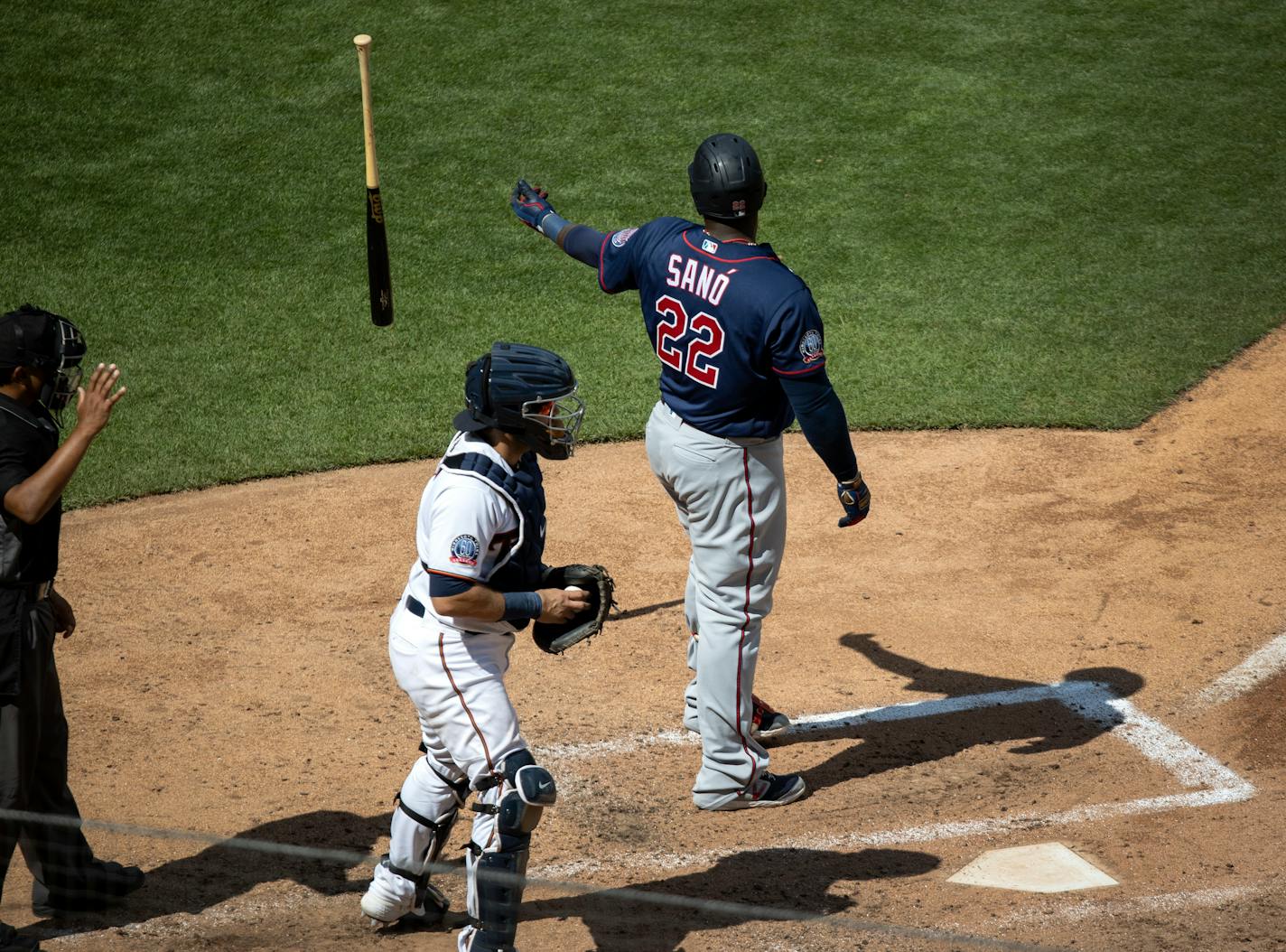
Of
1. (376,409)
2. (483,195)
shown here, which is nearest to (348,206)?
(483,195)

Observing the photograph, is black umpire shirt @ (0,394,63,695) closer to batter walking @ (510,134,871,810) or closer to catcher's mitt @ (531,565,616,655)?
catcher's mitt @ (531,565,616,655)

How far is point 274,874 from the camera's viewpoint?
458cm

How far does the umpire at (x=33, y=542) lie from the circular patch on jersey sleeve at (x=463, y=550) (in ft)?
A: 3.50

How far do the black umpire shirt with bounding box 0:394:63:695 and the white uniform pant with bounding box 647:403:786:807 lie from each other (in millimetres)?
2011

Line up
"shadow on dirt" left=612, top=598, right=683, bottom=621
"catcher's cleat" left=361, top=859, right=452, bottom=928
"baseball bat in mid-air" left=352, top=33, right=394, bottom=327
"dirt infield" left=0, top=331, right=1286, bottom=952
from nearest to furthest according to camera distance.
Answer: "catcher's cleat" left=361, top=859, right=452, bottom=928
"dirt infield" left=0, top=331, right=1286, bottom=952
"baseball bat in mid-air" left=352, top=33, right=394, bottom=327
"shadow on dirt" left=612, top=598, right=683, bottom=621

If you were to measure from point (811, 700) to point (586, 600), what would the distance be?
6.70ft

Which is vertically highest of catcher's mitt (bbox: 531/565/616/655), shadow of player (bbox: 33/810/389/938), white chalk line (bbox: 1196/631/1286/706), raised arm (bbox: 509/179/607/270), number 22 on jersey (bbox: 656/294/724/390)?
raised arm (bbox: 509/179/607/270)

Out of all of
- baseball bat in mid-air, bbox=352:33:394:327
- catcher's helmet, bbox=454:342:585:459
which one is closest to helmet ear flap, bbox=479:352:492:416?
catcher's helmet, bbox=454:342:585:459

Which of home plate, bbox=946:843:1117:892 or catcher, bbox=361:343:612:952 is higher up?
catcher, bbox=361:343:612:952

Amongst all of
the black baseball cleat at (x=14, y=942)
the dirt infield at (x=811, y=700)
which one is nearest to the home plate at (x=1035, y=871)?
the dirt infield at (x=811, y=700)

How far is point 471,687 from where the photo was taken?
12.6ft

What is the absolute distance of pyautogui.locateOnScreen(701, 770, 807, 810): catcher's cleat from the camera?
490 cm

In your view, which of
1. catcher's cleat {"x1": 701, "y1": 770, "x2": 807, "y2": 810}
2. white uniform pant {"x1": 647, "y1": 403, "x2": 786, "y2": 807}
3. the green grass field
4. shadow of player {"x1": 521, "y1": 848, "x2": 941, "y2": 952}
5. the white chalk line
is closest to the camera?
shadow of player {"x1": 521, "y1": 848, "x2": 941, "y2": 952}

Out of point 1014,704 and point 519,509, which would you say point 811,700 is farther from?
point 519,509
